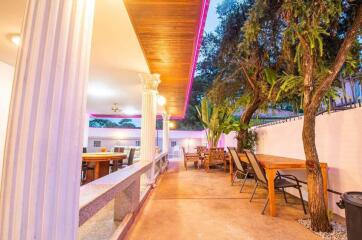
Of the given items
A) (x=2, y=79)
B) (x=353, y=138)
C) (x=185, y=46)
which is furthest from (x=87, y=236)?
(x=353, y=138)

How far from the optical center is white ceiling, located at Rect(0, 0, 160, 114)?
216 centimetres

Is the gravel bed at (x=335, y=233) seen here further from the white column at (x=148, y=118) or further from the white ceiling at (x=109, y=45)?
the white ceiling at (x=109, y=45)

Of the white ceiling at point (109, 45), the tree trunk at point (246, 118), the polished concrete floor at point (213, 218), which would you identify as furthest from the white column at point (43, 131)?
the tree trunk at point (246, 118)

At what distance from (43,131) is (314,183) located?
2.95m

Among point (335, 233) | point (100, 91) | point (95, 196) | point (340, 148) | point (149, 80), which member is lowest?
point (335, 233)

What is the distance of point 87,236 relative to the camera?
2258 mm

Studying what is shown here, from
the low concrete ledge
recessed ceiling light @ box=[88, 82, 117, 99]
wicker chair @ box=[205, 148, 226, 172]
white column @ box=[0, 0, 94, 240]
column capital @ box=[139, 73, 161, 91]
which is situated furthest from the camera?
wicker chair @ box=[205, 148, 226, 172]

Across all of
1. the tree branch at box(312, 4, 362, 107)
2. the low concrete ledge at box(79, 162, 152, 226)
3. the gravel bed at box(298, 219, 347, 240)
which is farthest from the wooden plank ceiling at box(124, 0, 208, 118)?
the gravel bed at box(298, 219, 347, 240)

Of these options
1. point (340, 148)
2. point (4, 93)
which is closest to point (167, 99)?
point (4, 93)

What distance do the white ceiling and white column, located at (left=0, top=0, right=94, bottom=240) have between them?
1396 mm

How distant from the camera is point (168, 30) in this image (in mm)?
2686

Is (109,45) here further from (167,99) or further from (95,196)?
(167,99)

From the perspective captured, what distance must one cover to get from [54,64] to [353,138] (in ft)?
11.6

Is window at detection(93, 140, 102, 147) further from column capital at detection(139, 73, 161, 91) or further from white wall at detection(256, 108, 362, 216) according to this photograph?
white wall at detection(256, 108, 362, 216)
